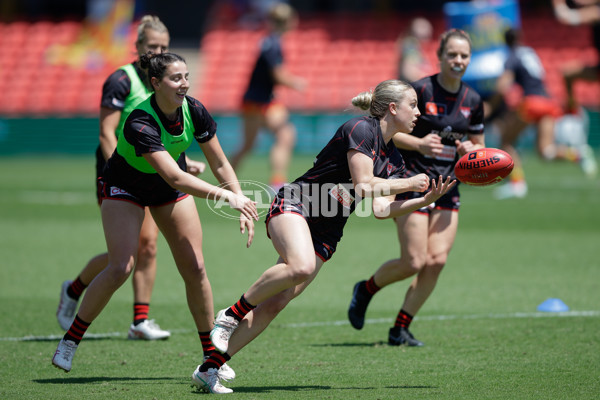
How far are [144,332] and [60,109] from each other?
2261 centimetres

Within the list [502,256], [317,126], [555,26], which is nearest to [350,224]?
[502,256]

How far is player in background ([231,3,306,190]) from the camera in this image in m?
13.8

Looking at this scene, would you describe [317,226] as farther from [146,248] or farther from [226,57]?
[226,57]

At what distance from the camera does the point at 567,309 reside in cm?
695

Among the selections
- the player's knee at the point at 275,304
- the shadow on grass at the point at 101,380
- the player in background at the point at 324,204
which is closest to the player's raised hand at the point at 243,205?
the player in background at the point at 324,204

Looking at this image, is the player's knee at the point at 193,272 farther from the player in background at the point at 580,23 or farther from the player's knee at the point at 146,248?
the player in background at the point at 580,23

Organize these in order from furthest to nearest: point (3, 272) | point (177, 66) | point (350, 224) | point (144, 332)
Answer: point (350, 224) → point (3, 272) → point (144, 332) → point (177, 66)

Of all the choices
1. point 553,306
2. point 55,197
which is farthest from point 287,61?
point 553,306

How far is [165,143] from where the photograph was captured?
508cm

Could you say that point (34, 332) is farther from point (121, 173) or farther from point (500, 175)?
point (500, 175)

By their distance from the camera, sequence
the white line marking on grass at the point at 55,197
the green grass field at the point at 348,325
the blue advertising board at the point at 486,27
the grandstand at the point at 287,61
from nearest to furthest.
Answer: the green grass field at the point at 348,325, the white line marking on grass at the point at 55,197, the blue advertising board at the point at 486,27, the grandstand at the point at 287,61

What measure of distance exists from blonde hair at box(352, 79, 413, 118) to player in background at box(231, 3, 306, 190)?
28.0 ft

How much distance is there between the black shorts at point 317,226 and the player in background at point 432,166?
119cm

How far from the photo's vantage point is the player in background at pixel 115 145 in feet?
20.4
